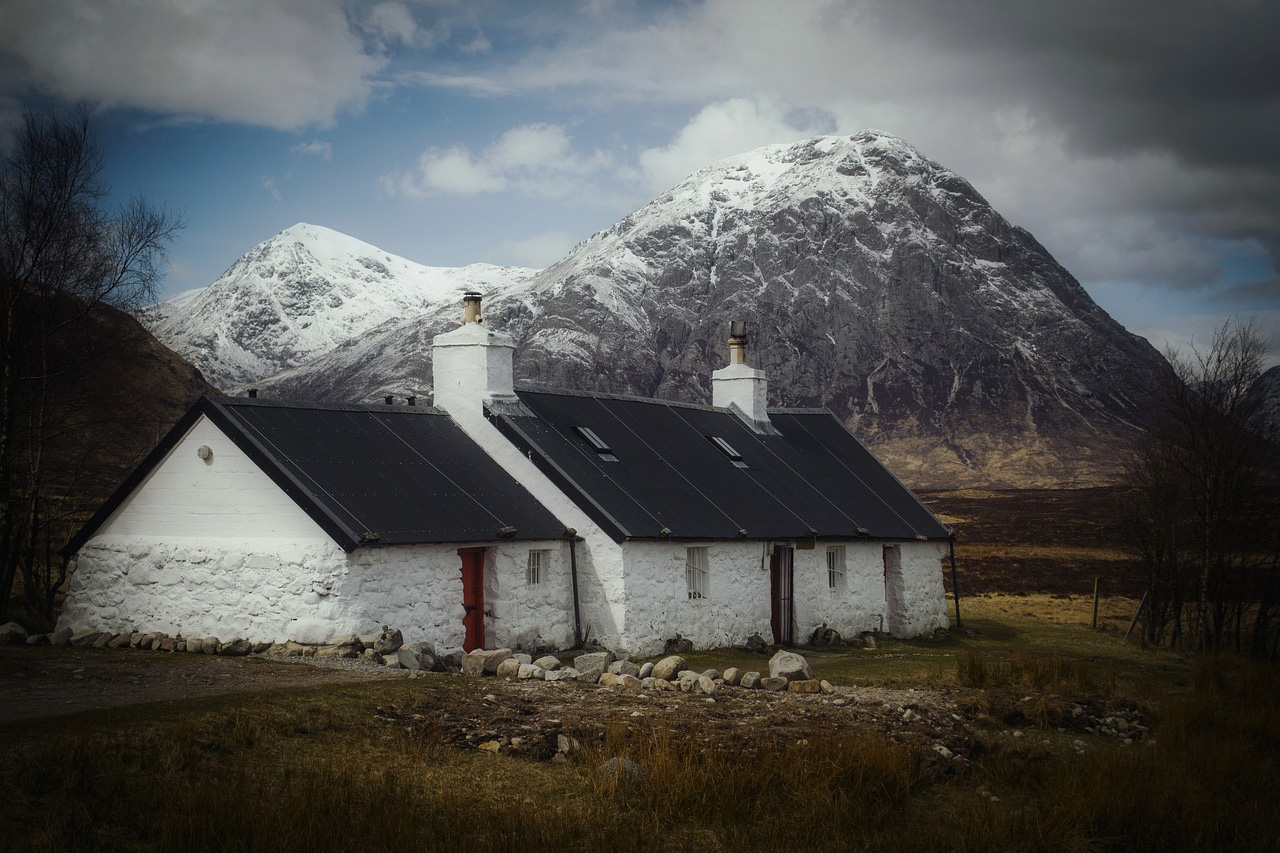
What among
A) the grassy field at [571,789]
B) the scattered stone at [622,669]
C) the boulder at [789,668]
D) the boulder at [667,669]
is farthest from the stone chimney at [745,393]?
the grassy field at [571,789]

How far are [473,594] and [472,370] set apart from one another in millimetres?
5625

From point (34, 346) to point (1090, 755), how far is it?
2016 cm

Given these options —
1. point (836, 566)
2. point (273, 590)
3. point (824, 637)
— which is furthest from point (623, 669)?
point (836, 566)

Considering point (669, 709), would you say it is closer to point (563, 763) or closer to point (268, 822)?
point (563, 763)

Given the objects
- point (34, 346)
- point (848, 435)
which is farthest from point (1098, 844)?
point (848, 435)

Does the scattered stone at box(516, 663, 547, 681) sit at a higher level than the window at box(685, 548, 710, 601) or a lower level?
lower

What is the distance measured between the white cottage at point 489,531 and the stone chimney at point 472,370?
51mm

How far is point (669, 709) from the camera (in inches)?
623

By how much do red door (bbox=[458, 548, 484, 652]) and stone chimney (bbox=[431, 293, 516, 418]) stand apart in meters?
4.17

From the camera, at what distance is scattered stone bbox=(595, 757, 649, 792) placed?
12133 millimetres

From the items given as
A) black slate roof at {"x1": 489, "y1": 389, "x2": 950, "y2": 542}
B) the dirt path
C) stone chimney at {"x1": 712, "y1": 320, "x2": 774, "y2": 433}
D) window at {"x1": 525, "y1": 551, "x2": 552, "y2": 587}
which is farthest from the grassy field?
stone chimney at {"x1": 712, "y1": 320, "x2": 774, "y2": 433}

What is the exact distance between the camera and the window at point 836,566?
1204 inches

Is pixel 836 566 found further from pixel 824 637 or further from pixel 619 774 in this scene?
pixel 619 774

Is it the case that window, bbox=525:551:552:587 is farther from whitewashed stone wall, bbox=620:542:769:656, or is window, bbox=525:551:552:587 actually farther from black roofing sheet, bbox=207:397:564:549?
whitewashed stone wall, bbox=620:542:769:656
